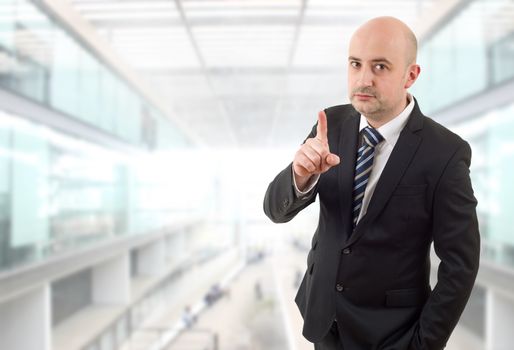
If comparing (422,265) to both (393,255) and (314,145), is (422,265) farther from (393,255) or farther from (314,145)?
(314,145)

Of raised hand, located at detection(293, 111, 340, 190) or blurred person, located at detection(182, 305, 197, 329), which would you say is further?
blurred person, located at detection(182, 305, 197, 329)

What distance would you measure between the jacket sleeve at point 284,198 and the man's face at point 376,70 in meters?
0.12

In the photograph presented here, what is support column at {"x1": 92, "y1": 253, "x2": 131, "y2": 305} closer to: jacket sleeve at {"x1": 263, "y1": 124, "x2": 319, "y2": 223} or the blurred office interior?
the blurred office interior

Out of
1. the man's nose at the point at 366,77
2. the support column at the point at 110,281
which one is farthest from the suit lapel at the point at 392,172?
the support column at the point at 110,281

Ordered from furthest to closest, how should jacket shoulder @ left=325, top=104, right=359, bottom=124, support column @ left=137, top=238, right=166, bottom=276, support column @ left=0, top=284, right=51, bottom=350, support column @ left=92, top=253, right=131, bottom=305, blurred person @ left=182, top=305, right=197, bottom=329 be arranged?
support column @ left=137, top=238, right=166, bottom=276, support column @ left=92, top=253, right=131, bottom=305, blurred person @ left=182, top=305, right=197, bottom=329, support column @ left=0, top=284, right=51, bottom=350, jacket shoulder @ left=325, top=104, right=359, bottom=124

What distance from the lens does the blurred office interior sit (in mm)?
3148

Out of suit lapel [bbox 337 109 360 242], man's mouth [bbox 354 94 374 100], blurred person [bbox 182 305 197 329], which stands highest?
man's mouth [bbox 354 94 374 100]

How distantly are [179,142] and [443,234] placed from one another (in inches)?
244

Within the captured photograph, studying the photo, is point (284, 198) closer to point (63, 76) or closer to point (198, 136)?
point (63, 76)

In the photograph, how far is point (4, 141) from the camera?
3248 mm

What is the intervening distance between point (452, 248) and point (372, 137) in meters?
0.22

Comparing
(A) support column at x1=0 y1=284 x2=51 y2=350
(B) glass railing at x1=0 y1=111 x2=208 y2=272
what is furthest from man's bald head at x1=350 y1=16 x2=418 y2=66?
(A) support column at x1=0 y1=284 x2=51 y2=350

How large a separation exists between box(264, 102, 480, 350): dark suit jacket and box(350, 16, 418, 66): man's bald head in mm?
112

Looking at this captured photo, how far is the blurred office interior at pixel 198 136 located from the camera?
10.3 feet
